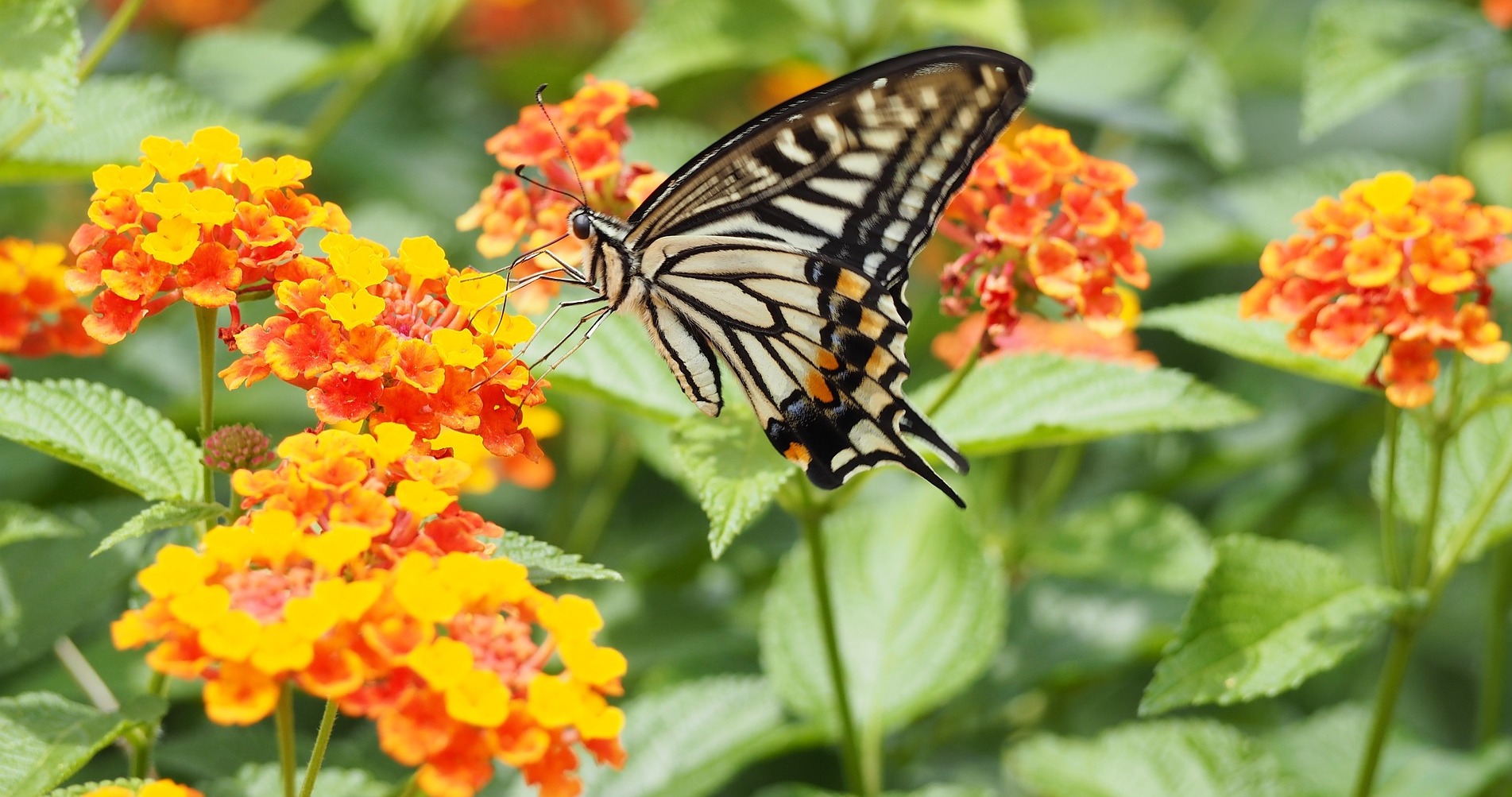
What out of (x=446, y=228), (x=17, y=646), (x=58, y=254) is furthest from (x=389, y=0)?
(x=17, y=646)

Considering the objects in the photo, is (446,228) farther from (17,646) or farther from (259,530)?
(259,530)

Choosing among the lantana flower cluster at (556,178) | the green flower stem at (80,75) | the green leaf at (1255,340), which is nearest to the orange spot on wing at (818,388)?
the lantana flower cluster at (556,178)

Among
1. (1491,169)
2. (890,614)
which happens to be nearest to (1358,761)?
(890,614)

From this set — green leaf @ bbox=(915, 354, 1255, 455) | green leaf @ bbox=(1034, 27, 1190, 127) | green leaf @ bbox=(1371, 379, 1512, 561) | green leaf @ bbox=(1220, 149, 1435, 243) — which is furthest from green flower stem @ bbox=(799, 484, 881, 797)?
green leaf @ bbox=(1034, 27, 1190, 127)

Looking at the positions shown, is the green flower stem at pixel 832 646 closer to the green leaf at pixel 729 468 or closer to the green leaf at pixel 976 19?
the green leaf at pixel 729 468

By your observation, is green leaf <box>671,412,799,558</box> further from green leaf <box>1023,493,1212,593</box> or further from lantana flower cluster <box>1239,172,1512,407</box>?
green leaf <box>1023,493,1212,593</box>

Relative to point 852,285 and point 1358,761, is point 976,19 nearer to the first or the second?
point 852,285

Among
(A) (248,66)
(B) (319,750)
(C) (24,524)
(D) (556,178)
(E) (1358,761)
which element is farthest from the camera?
(A) (248,66)
